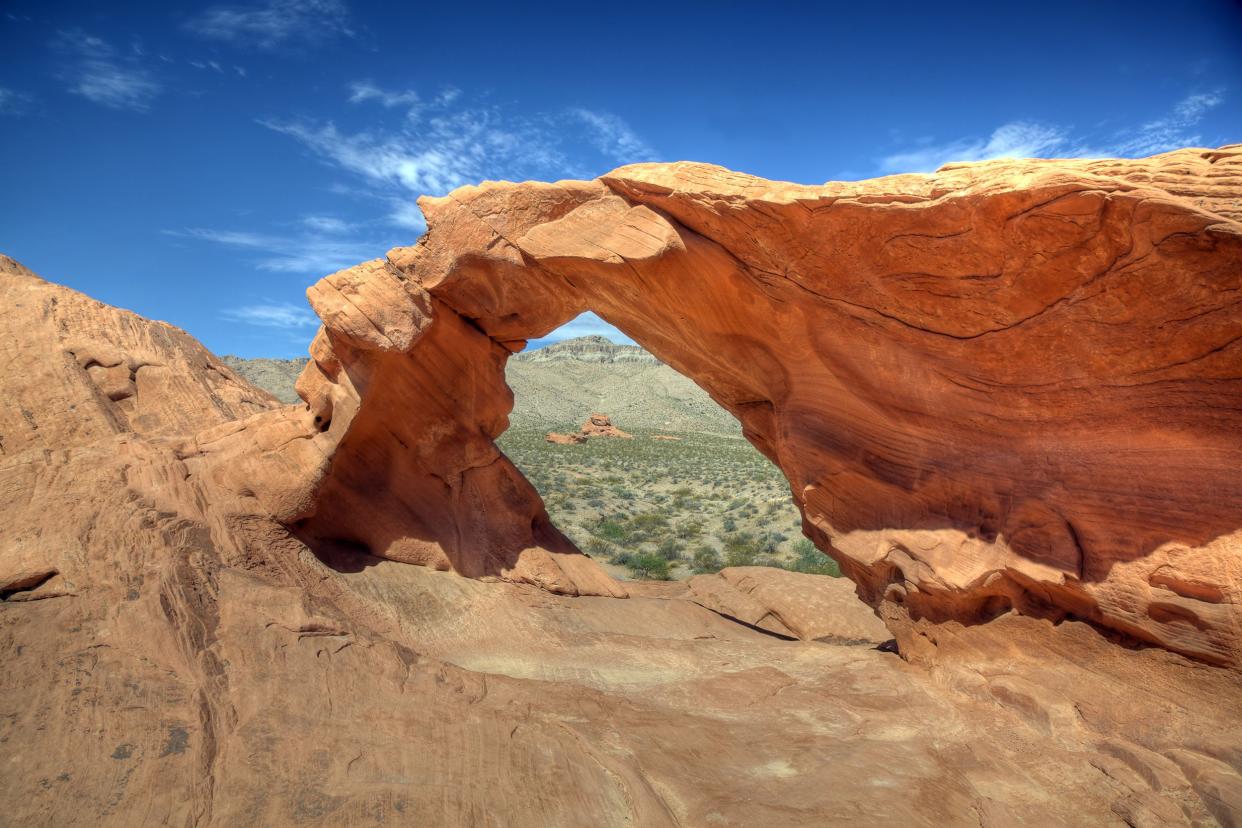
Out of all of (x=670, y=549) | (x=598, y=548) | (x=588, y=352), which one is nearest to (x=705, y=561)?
(x=670, y=549)

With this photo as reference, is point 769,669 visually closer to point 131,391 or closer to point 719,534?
point 131,391

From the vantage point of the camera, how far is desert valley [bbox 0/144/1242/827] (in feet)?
15.8

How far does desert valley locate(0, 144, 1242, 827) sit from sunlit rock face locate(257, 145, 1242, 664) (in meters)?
0.03

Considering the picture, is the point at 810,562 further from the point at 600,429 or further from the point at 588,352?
the point at 588,352

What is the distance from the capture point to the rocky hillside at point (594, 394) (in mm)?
64312

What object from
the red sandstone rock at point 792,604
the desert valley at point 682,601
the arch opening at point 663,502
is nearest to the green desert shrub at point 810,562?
the arch opening at point 663,502

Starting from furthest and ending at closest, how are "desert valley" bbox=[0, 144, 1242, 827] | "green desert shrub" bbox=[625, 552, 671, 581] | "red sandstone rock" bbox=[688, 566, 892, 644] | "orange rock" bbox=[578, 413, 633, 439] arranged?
"orange rock" bbox=[578, 413, 633, 439] → "green desert shrub" bbox=[625, 552, 671, 581] → "red sandstone rock" bbox=[688, 566, 892, 644] → "desert valley" bbox=[0, 144, 1242, 827]

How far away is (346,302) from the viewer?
870cm

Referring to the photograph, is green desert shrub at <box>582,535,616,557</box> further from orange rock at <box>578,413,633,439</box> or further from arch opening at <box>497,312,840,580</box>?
orange rock at <box>578,413,633,439</box>

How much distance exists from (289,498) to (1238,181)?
9.07m

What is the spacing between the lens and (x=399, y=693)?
602 cm

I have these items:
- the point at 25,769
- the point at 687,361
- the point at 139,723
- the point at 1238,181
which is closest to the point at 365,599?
the point at 139,723

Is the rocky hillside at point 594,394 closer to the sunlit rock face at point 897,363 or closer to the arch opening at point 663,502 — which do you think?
the arch opening at point 663,502

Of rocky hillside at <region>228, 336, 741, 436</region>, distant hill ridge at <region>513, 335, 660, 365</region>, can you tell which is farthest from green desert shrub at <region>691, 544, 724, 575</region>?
distant hill ridge at <region>513, 335, 660, 365</region>
